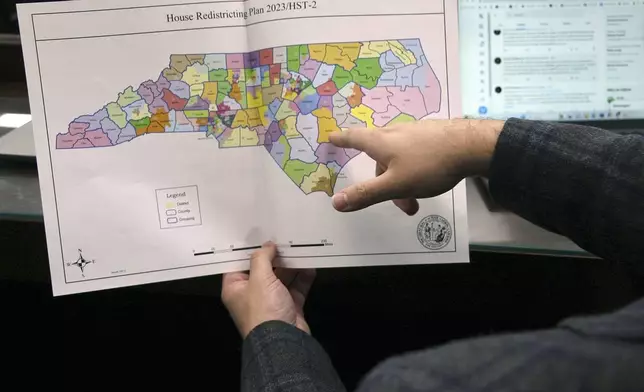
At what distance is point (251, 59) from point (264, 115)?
6 cm

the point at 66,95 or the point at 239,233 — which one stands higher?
the point at 66,95

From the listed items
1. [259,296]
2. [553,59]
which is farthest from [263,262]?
[553,59]

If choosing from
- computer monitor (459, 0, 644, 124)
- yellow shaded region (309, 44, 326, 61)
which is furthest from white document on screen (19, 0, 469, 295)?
computer monitor (459, 0, 644, 124)

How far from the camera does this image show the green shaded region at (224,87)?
64 cm

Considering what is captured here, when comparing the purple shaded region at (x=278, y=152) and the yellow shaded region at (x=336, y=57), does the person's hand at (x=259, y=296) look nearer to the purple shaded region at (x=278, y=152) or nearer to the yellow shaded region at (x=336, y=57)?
the purple shaded region at (x=278, y=152)

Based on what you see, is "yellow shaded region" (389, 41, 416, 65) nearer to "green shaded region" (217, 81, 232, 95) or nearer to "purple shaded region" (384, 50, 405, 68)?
"purple shaded region" (384, 50, 405, 68)

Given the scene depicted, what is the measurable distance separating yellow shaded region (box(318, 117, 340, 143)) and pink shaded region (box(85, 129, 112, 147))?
0.21 meters

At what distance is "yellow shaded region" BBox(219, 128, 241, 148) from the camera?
0.64 m

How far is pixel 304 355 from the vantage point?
0.55m

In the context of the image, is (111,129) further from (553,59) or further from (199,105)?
(553,59)

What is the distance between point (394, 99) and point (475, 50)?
7.3 inches

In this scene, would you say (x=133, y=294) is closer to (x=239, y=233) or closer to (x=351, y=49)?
(x=239, y=233)

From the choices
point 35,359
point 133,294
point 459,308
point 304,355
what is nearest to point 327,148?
point 304,355

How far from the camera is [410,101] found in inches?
25.1
